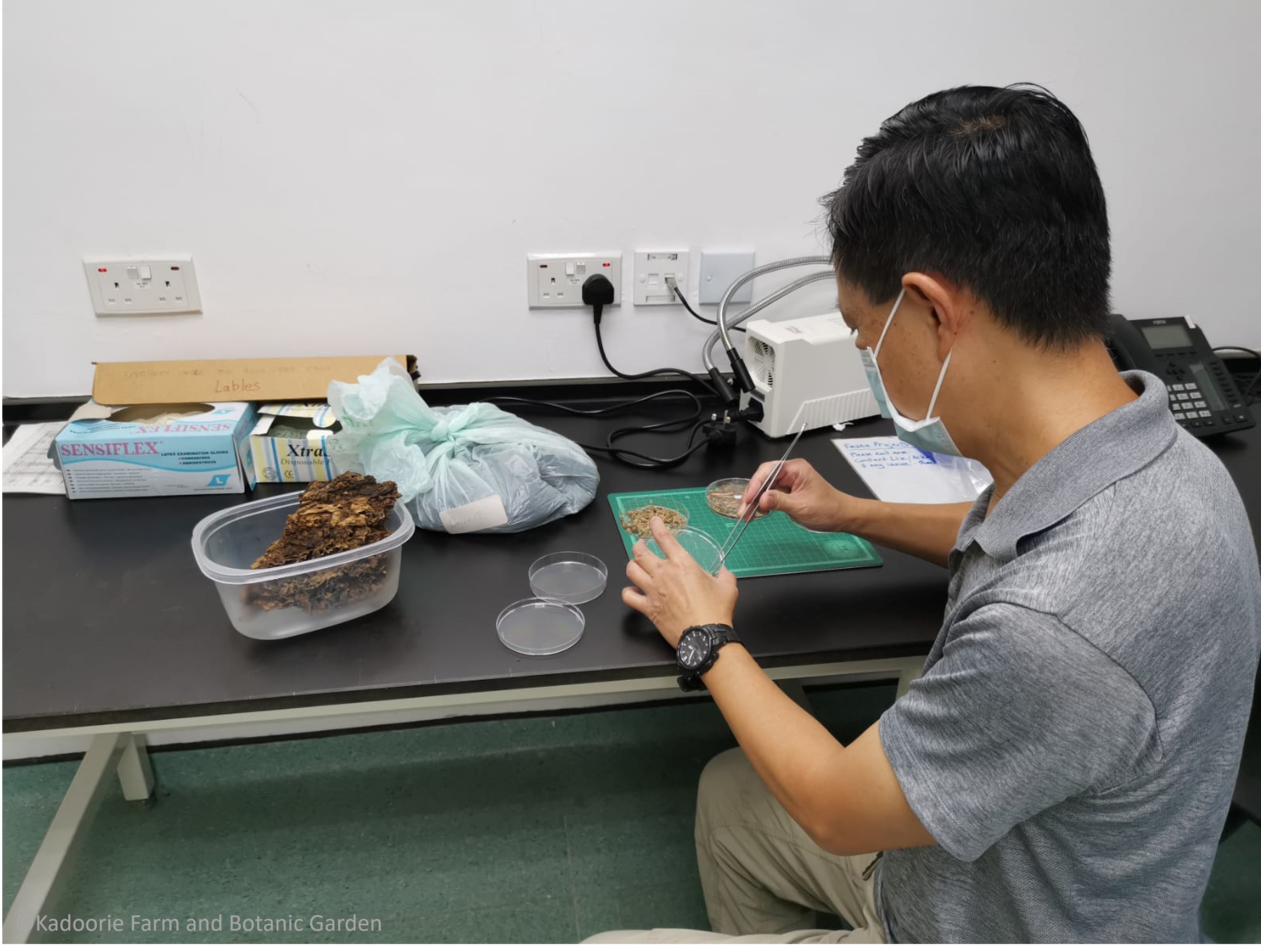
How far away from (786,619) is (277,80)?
46.9 inches

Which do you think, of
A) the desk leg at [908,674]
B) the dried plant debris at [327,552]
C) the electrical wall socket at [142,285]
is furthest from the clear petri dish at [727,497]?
the electrical wall socket at [142,285]

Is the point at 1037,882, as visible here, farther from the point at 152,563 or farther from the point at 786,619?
the point at 152,563

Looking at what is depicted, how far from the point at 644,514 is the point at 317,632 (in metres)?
0.52

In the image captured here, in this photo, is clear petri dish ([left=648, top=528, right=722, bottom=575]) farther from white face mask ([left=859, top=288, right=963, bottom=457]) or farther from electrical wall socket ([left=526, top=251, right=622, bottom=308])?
electrical wall socket ([left=526, top=251, right=622, bottom=308])

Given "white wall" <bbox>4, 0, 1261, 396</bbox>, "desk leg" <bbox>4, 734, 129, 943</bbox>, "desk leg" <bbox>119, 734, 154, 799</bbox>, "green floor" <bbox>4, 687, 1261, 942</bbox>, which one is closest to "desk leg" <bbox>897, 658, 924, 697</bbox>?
"green floor" <bbox>4, 687, 1261, 942</bbox>

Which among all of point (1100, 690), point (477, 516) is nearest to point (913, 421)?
point (1100, 690)

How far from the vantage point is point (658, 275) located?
154 centimetres

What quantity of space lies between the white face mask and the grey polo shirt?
0.14 m

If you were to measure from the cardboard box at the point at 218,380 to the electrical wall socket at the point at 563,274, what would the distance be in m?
0.35

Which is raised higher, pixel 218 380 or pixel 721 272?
pixel 721 272

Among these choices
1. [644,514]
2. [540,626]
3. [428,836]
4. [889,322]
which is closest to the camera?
[889,322]

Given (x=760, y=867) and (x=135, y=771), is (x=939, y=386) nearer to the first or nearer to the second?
(x=760, y=867)

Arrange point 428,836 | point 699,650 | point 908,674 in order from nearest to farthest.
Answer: point 699,650, point 908,674, point 428,836

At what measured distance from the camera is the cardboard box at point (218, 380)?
1.34 m
